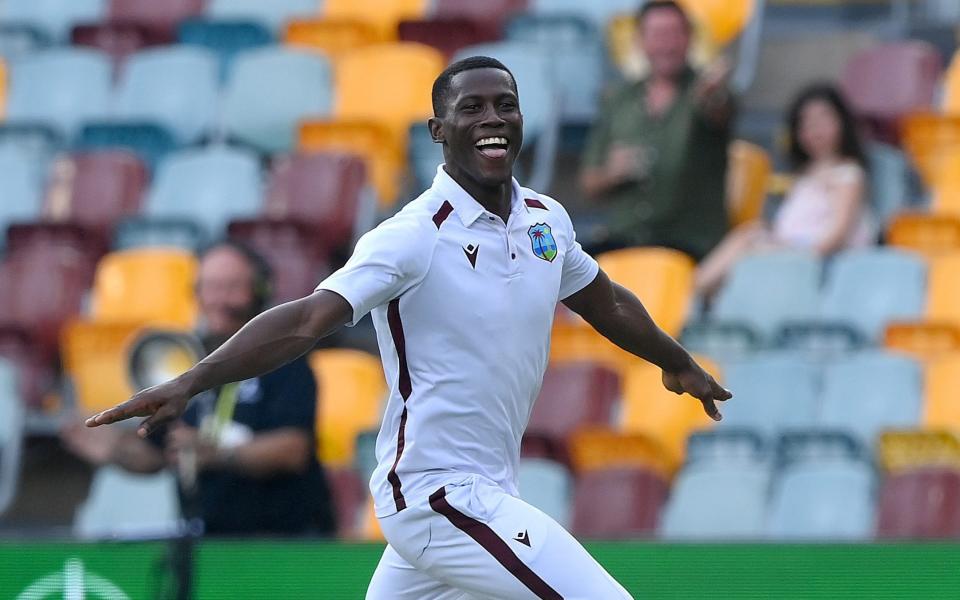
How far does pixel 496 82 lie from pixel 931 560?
214 centimetres

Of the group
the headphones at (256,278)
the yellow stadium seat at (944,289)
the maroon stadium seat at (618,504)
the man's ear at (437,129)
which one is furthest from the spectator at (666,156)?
the man's ear at (437,129)

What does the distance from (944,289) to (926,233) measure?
0.42 meters

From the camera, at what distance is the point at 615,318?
455 centimetres

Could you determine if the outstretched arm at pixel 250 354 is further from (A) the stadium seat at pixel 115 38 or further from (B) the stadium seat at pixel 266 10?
(A) the stadium seat at pixel 115 38

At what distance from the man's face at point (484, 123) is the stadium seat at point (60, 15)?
773 cm

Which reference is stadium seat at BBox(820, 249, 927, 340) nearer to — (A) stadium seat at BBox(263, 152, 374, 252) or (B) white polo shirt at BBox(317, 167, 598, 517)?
(A) stadium seat at BBox(263, 152, 374, 252)

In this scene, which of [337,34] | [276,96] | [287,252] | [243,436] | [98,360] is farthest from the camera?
[337,34]

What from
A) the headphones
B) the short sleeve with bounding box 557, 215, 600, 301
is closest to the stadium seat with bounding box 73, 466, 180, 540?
the headphones

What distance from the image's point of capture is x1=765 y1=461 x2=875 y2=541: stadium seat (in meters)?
7.14

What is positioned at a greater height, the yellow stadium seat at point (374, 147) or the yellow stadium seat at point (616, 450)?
the yellow stadium seat at point (374, 147)

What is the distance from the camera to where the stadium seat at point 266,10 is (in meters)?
11.0

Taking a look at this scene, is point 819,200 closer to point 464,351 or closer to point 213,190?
point 213,190

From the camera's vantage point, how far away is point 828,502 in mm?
7168

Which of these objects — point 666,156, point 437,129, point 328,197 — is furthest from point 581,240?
point 437,129
